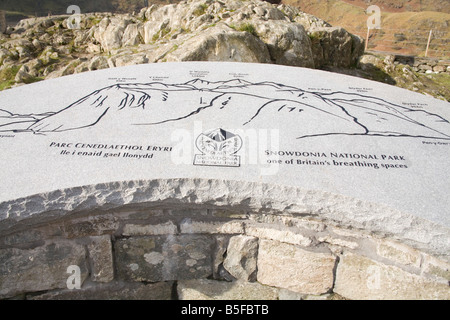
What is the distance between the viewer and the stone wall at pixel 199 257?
4.45ft

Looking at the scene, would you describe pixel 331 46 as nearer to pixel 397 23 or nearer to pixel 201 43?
pixel 201 43

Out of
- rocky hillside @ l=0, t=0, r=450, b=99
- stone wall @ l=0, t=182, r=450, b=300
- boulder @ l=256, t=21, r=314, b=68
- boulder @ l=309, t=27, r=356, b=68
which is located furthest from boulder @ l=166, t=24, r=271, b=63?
stone wall @ l=0, t=182, r=450, b=300

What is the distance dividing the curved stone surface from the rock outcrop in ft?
5.09

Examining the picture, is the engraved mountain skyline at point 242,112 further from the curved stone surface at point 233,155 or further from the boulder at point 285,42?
the boulder at point 285,42

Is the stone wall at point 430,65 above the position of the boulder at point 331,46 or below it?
below

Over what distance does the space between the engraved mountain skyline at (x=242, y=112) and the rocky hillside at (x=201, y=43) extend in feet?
4.72

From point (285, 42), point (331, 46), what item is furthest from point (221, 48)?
point (331, 46)

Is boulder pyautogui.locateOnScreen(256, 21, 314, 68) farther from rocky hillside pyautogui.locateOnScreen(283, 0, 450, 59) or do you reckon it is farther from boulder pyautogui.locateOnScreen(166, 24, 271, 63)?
rocky hillside pyautogui.locateOnScreen(283, 0, 450, 59)

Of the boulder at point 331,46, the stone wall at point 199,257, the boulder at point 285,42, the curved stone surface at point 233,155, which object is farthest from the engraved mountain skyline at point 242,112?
the boulder at point 331,46

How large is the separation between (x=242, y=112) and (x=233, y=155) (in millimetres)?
447

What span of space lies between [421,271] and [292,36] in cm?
332

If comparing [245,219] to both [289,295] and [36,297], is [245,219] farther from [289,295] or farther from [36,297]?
[36,297]
